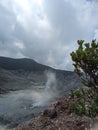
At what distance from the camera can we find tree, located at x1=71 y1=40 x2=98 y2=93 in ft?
68.0

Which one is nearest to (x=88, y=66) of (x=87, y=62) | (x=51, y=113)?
(x=87, y=62)

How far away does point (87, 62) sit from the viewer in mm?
20859

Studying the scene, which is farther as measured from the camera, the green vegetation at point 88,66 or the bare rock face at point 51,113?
the bare rock face at point 51,113

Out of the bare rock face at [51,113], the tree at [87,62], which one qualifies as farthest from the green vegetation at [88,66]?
the bare rock face at [51,113]

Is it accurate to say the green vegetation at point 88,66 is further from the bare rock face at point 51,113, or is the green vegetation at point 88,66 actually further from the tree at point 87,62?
the bare rock face at point 51,113

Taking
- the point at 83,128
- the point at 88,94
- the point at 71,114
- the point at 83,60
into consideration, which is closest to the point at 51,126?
the point at 71,114

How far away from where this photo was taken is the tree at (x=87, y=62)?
2073cm

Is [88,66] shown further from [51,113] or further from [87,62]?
[51,113]

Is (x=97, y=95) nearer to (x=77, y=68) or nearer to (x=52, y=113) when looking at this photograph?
(x=77, y=68)

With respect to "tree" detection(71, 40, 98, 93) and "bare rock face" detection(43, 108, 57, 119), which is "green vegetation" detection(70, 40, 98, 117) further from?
"bare rock face" detection(43, 108, 57, 119)

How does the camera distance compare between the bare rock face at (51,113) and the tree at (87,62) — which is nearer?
the tree at (87,62)


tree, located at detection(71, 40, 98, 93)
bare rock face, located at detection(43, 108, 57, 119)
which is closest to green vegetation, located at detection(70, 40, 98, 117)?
tree, located at detection(71, 40, 98, 93)

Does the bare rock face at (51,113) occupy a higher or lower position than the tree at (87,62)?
lower

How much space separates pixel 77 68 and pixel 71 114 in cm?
1612
